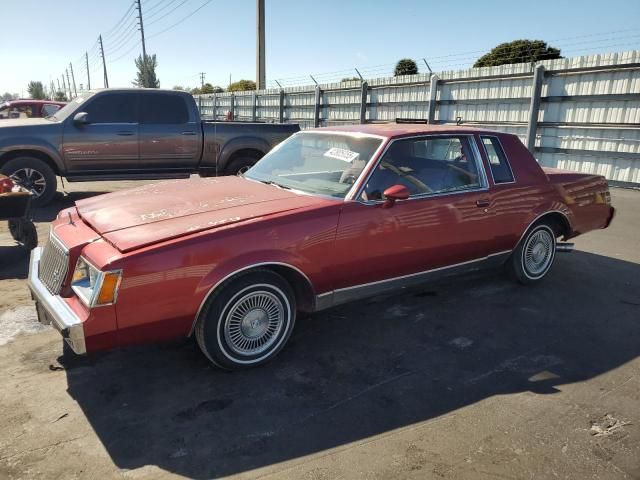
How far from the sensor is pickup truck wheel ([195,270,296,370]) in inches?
121

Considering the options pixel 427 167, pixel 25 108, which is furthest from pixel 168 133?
pixel 25 108

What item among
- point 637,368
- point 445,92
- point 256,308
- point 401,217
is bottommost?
point 637,368

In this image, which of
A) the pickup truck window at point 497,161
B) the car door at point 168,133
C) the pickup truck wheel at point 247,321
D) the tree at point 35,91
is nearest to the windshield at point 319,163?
the pickup truck wheel at point 247,321

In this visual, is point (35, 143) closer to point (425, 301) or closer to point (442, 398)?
point (425, 301)

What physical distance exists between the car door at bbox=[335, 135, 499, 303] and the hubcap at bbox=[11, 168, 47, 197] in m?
6.86

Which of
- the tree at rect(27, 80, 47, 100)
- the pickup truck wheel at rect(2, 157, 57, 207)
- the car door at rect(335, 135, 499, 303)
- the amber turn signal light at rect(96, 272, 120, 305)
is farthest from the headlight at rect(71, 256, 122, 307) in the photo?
the tree at rect(27, 80, 47, 100)

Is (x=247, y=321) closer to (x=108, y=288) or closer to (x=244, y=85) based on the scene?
(x=108, y=288)

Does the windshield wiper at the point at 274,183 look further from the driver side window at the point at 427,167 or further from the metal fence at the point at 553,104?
the metal fence at the point at 553,104

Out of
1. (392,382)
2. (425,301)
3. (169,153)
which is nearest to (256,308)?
(392,382)

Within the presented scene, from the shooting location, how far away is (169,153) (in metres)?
9.08

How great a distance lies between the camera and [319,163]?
4145 mm

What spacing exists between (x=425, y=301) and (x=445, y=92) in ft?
32.5

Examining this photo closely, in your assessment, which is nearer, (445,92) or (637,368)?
(637,368)

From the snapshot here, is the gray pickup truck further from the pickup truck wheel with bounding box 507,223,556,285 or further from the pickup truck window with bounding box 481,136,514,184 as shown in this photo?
the pickup truck wheel with bounding box 507,223,556,285
